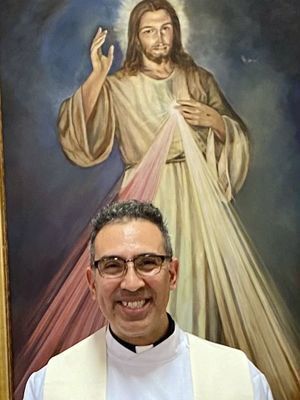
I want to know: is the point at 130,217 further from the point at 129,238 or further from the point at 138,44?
the point at 138,44

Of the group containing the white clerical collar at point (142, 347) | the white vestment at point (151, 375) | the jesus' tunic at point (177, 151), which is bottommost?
the white vestment at point (151, 375)

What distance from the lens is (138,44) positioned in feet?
8.46

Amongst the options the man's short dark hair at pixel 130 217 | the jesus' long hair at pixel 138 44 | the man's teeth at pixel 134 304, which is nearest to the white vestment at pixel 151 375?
the man's teeth at pixel 134 304

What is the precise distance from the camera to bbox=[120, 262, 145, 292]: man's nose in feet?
5.80

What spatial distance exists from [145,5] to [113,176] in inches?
27.5

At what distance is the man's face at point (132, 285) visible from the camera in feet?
5.87

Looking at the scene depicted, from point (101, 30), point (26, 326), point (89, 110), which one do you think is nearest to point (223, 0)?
point (101, 30)

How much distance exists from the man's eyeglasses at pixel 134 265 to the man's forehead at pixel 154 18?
3.77 ft

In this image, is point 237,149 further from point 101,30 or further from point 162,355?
point 162,355

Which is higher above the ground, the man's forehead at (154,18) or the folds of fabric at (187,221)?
the man's forehead at (154,18)

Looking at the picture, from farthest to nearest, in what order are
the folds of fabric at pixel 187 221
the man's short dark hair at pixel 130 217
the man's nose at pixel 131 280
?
the folds of fabric at pixel 187 221, the man's short dark hair at pixel 130 217, the man's nose at pixel 131 280

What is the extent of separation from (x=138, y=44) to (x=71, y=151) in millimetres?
500

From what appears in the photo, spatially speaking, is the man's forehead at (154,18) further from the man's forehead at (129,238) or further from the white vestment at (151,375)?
the white vestment at (151,375)

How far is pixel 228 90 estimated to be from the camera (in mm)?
2551
